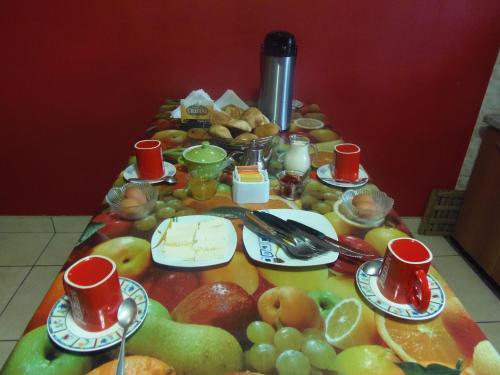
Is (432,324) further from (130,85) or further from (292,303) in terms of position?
(130,85)

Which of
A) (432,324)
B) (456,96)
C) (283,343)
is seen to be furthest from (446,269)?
(283,343)

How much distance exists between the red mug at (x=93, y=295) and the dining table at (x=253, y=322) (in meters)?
0.02

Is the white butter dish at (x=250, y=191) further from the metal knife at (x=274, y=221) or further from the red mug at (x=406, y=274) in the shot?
the red mug at (x=406, y=274)

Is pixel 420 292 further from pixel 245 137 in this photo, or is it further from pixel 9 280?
pixel 9 280

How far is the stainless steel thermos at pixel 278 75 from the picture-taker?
1378 mm

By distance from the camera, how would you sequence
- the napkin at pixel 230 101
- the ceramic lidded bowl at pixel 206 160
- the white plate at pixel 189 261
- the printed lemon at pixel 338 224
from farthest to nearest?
the napkin at pixel 230 101 → the ceramic lidded bowl at pixel 206 160 → the printed lemon at pixel 338 224 → the white plate at pixel 189 261

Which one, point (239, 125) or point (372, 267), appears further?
point (239, 125)

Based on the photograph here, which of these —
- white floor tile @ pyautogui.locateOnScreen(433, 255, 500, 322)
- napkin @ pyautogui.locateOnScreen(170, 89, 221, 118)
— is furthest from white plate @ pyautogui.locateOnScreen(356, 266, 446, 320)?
white floor tile @ pyautogui.locateOnScreen(433, 255, 500, 322)

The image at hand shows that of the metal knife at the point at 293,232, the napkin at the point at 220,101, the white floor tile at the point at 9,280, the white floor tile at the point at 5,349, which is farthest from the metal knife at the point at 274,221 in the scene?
the white floor tile at the point at 9,280

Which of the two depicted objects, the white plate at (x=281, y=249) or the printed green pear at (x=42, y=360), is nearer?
the printed green pear at (x=42, y=360)

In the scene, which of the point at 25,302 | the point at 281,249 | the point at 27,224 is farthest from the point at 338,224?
the point at 27,224

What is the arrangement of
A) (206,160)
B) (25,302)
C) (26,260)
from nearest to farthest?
1. (206,160)
2. (25,302)
3. (26,260)

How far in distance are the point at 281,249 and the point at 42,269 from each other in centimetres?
157

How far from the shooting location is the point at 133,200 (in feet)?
3.09
